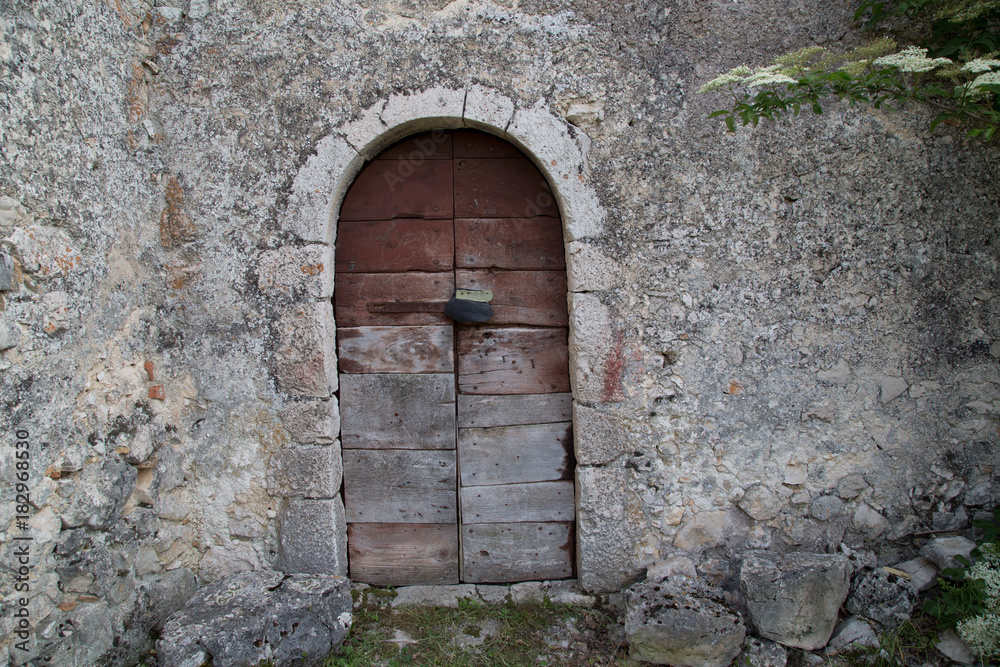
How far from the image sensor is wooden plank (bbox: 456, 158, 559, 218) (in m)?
2.53

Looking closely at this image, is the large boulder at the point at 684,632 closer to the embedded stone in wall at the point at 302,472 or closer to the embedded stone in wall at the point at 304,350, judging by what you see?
the embedded stone in wall at the point at 302,472

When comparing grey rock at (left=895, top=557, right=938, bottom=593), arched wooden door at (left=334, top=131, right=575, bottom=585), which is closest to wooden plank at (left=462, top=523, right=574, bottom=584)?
arched wooden door at (left=334, top=131, right=575, bottom=585)

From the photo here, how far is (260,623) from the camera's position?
221cm

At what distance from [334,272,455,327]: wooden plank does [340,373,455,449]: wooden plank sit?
11.7 inches

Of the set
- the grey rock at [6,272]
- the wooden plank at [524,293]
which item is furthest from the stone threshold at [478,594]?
the grey rock at [6,272]

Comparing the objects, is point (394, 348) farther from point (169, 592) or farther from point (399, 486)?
point (169, 592)

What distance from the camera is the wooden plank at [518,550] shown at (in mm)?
2662

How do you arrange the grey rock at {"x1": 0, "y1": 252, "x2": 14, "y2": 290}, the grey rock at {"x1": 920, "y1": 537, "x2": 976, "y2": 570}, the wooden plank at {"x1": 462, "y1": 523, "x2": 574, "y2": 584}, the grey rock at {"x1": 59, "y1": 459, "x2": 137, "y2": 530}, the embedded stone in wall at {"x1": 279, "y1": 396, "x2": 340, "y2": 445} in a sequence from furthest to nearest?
the wooden plank at {"x1": 462, "y1": 523, "x2": 574, "y2": 584} < the embedded stone in wall at {"x1": 279, "y1": 396, "x2": 340, "y2": 445} < the grey rock at {"x1": 920, "y1": 537, "x2": 976, "y2": 570} < the grey rock at {"x1": 59, "y1": 459, "x2": 137, "y2": 530} < the grey rock at {"x1": 0, "y1": 252, "x2": 14, "y2": 290}

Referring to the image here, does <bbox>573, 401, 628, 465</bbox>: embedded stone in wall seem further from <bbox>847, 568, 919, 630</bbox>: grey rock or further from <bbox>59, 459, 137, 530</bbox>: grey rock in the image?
<bbox>59, 459, 137, 530</bbox>: grey rock

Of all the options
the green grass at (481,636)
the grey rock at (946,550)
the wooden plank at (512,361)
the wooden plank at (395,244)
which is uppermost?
the wooden plank at (395,244)

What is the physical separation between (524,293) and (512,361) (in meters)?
0.32

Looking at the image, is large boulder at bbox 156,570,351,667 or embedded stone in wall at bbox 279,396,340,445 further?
embedded stone in wall at bbox 279,396,340,445

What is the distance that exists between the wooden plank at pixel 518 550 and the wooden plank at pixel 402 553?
10 cm

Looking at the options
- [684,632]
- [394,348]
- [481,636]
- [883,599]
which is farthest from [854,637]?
[394,348]
